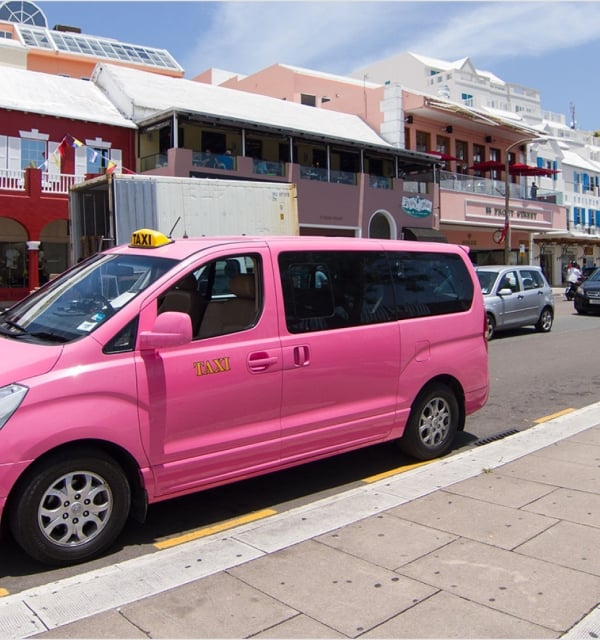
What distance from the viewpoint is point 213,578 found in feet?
11.6

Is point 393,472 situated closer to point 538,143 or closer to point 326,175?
point 326,175

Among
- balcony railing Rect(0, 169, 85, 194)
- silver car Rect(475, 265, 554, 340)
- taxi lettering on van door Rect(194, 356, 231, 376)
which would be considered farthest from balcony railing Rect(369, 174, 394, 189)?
taxi lettering on van door Rect(194, 356, 231, 376)

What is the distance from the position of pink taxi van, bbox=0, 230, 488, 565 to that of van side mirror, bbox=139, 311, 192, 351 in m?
0.01

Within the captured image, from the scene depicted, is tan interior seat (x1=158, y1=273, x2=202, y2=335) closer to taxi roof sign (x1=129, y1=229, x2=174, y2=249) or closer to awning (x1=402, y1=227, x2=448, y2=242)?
taxi roof sign (x1=129, y1=229, x2=174, y2=249)

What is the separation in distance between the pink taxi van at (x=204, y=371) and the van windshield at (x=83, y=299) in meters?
0.01

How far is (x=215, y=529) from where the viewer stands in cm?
439

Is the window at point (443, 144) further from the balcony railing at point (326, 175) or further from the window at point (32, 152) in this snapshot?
the window at point (32, 152)

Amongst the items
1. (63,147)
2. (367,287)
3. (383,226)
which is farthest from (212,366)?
(383,226)

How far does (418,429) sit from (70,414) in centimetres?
302

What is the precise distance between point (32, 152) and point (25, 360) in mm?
22048

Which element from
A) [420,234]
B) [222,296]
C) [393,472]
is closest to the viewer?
[222,296]

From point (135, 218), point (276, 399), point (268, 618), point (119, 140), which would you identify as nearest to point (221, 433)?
point (276, 399)

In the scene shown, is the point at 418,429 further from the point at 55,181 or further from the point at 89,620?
the point at 55,181

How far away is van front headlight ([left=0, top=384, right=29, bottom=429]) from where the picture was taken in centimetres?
349
